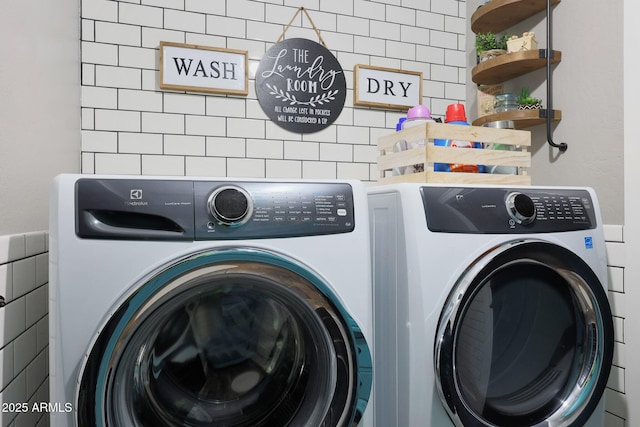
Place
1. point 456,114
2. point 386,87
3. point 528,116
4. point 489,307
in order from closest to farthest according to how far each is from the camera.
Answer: point 489,307, point 456,114, point 528,116, point 386,87

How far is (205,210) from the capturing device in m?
1.04

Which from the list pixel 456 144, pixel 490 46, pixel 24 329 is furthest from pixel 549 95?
pixel 24 329

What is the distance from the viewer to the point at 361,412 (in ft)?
3.66

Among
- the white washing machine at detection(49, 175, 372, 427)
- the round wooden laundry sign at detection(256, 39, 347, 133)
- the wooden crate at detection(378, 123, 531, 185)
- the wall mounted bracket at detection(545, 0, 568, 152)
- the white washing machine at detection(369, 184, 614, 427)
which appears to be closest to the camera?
the white washing machine at detection(49, 175, 372, 427)

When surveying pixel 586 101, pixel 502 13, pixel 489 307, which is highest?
pixel 502 13

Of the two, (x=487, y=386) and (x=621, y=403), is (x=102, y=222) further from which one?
(x=621, y=403)

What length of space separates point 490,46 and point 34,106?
1.66 metres

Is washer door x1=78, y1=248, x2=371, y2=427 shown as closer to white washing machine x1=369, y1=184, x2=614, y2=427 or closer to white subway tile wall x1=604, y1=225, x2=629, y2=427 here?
white washing machine x1=369, y1=184, x2=614, y2=427

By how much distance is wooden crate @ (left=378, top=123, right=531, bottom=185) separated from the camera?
1.39 meters

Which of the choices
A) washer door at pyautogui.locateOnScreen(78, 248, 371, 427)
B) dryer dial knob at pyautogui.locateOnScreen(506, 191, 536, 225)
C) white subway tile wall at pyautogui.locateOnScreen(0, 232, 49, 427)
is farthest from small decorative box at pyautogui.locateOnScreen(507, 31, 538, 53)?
white subway tile wall at pyautogui.locateOnScreen(0, 232, 49, 427)

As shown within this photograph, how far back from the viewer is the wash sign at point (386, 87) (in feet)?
6.75

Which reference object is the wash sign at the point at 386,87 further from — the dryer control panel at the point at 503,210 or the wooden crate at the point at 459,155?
the dryer control panel at the point at 503,210

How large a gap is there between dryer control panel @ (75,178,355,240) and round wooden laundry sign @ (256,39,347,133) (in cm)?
89

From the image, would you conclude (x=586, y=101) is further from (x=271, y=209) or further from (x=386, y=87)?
(x=271, y=209)
